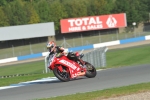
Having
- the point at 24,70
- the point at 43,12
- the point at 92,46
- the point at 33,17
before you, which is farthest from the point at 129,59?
the point at 43,12

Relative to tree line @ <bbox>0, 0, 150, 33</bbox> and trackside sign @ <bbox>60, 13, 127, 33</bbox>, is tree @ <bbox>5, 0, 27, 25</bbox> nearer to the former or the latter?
tree line @ <bbox>0, 0, 150, 33</bbox>

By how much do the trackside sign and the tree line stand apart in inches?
203

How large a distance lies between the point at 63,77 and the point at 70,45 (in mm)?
39010

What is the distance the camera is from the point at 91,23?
61.5m

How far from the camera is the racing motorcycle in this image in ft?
43.4

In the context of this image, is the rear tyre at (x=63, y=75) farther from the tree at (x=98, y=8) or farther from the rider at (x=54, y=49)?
the tree at (x=98, y=8)

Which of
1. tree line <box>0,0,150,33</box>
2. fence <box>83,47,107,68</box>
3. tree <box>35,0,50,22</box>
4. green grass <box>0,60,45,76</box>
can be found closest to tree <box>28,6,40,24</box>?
tree line <box>0,0,150,33</box>

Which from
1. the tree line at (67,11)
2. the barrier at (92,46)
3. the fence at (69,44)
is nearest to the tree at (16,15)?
the tree line at (67,11)

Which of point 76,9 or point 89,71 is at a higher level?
point 76,9

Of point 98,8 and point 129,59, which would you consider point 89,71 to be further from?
point 98,8

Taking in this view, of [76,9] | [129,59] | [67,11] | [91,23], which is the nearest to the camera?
[129,59]

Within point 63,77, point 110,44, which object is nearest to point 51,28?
point 110,44

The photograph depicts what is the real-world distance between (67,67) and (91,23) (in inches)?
1904

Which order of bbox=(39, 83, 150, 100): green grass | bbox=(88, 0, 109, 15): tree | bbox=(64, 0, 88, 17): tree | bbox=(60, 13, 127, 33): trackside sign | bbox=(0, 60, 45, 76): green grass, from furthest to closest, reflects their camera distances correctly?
bbox=(88, 0, 109, 15): tree < bbox=(64, 0, 88, 17): tree < bbox=(60, 13, 127, 33): trackside sign < bbox=(0, 60, 45, 76): green grass < bbox=(39, 83, 150, 100): green grass
